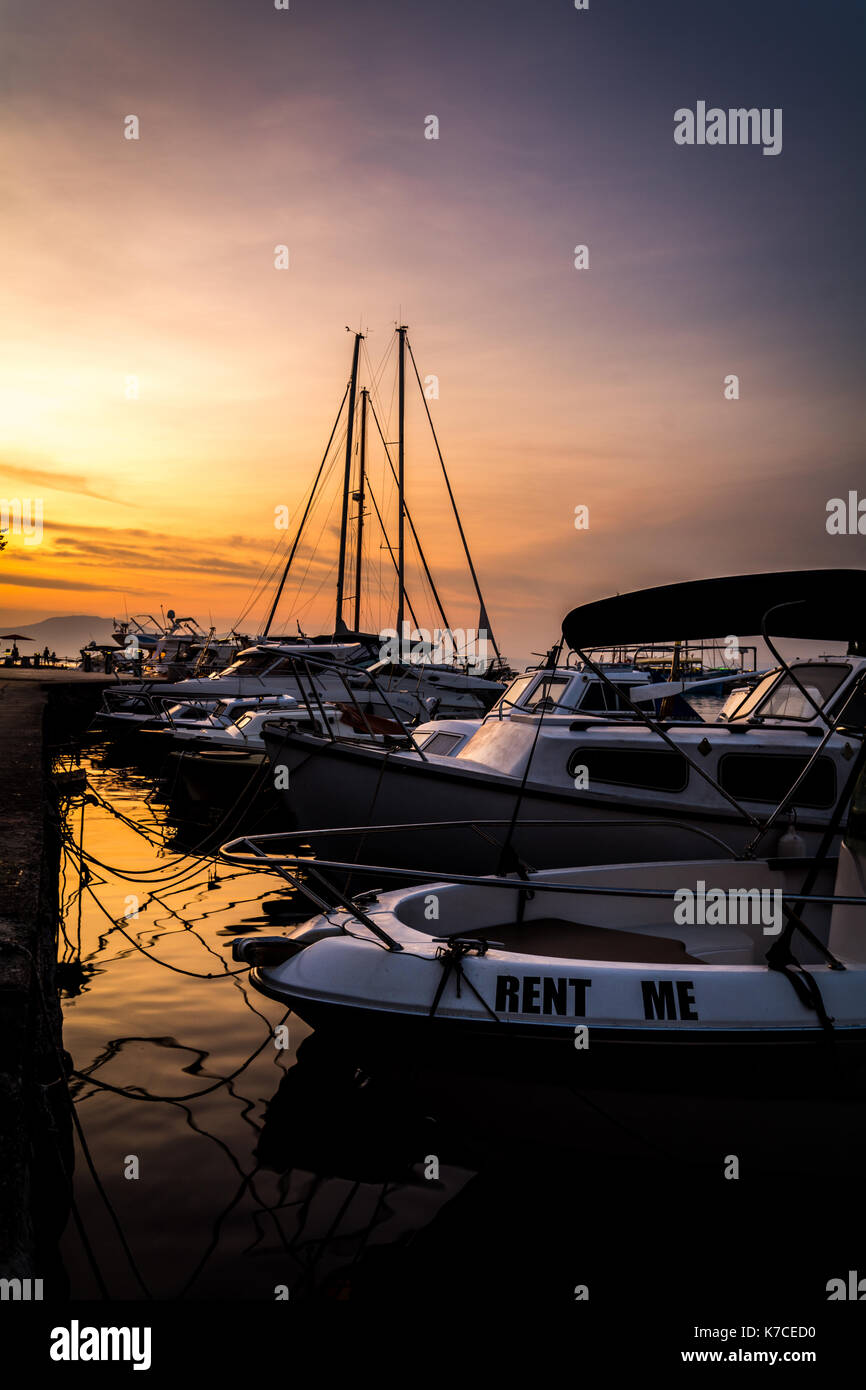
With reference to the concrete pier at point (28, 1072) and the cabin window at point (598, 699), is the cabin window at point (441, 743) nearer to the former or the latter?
the cabin window at point (598, 699)

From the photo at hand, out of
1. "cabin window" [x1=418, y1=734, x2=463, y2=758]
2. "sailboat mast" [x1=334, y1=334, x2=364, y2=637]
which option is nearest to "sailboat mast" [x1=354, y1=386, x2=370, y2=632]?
"sailboat mast" [x1=334, y1=334, x2=364, y2=637]

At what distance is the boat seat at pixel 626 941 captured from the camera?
5.72 metres

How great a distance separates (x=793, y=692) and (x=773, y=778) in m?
1.31

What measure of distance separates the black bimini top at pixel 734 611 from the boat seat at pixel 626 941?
1948 mm

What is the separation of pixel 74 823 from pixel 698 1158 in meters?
14.1

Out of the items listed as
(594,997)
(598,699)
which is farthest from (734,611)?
(598,699)

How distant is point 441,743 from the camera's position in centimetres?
1209

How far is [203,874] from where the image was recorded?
1194 centimetres

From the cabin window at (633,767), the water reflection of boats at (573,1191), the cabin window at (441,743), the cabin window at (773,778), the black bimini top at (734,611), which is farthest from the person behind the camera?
the cabin window at (441,743)

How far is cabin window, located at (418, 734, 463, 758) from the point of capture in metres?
11.9

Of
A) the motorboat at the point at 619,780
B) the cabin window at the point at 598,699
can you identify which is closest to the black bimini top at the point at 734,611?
the motorboat at the point at 619,780

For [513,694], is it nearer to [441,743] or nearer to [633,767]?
[441,743]
